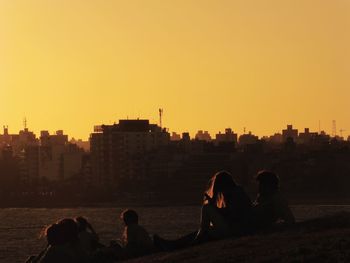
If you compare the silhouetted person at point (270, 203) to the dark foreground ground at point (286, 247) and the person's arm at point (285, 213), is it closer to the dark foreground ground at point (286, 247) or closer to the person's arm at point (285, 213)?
the person's arm at point (285, 213)

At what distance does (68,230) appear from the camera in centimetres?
1187

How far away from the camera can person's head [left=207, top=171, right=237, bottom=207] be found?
40.5 ft

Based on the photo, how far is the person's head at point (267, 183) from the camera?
13.0 meters

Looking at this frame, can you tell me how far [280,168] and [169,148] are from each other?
48.9 feet

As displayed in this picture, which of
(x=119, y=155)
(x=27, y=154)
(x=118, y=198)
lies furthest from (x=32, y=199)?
(x=27, y=154)

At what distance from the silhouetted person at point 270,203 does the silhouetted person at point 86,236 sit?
5.28 feet

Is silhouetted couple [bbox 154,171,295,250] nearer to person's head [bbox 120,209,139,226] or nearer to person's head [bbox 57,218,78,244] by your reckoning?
person's head [bbox 120,209,139,226]

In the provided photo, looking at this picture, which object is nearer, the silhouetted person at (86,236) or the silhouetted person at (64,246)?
the silhouetted person at (64,246)

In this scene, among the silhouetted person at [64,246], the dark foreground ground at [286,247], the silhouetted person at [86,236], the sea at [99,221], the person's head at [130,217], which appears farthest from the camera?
the sea at [99,221]

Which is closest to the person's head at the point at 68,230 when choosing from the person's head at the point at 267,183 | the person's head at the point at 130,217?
the person's head at the point at 130,217

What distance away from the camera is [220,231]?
12.4m

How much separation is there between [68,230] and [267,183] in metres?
2.04

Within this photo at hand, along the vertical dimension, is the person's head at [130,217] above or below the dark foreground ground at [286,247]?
above

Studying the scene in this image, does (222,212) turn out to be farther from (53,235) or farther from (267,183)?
(53,235)
